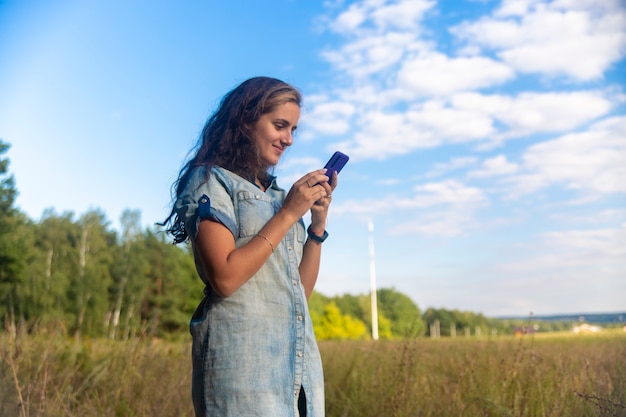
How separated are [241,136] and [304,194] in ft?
1.15

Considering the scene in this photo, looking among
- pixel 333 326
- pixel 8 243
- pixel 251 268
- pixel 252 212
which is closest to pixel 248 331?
pixel 251 268

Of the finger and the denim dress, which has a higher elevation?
the finger

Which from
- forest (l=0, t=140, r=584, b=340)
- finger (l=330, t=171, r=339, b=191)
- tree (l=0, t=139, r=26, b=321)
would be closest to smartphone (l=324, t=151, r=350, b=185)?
finger (l=330, t=171, r=339, b=191)

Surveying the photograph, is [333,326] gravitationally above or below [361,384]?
above

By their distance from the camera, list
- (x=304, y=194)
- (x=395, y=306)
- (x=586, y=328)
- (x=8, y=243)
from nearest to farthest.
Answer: (x=304, y=194) → (x=586, y=328) → (x=8, y=243) → (x=395, y=306)

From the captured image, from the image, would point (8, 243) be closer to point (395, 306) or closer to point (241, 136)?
point (241, 136)

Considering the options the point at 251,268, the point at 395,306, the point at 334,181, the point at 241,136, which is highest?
the point at 395,306

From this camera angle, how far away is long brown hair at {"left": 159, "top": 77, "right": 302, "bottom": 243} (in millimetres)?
1850

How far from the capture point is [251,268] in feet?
5.13

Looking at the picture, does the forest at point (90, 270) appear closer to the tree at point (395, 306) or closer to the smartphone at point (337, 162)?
the smartphone at point (337, 162)

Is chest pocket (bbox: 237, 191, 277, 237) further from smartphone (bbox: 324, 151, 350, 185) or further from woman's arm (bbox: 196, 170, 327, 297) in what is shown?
smartphone (bbox: 324, 151, 350, 185)

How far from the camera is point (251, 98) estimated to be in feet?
6.15

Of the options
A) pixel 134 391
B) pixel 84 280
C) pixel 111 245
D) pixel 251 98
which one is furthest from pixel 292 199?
pixel 111 245

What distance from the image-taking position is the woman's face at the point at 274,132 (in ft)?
6.07
